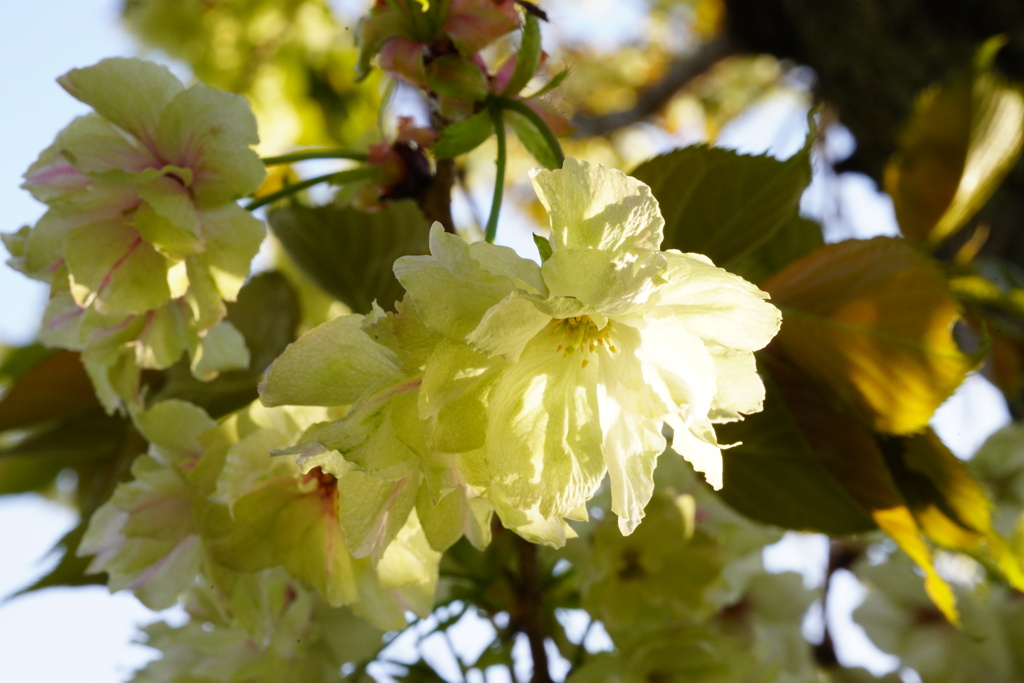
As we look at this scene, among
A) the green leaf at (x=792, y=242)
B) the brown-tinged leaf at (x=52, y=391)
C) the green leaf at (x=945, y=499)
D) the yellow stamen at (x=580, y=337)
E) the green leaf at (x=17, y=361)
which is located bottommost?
the green leaf at (x=17, y=361)

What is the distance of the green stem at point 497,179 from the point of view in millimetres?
411

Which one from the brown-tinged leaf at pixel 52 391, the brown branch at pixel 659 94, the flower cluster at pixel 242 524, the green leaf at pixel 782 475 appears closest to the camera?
the flower cluster at pixel 242 524

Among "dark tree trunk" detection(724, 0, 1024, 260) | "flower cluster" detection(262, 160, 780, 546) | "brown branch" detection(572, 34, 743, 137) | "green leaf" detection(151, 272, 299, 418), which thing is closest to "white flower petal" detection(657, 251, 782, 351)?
"flower cluster" detection(262, 160, 780, 546)

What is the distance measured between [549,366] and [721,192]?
0.21 m

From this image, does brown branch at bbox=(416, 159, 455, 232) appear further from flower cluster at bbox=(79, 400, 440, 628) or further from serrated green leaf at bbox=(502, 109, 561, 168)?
flower cluster at bbox=(79, 400, 440, 628)

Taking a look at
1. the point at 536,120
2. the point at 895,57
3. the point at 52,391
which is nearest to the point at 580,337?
the point at 536,120

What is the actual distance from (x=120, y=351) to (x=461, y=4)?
0.89ft

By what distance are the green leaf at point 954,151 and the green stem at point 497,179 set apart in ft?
1.70

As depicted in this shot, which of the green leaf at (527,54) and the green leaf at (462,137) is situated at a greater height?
the green leaf at (527,54)

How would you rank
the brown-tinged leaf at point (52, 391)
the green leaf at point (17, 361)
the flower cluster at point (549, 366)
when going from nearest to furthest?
the flower cluster at point (549, 366)
the brown-tinged leaf at point (52, 391)
the green leaf at point (17, 361)

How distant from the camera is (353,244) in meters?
0.59

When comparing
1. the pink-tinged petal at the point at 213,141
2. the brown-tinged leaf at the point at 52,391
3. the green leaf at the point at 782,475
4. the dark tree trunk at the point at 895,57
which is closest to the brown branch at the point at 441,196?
the pink-tinged petal at the point at 213,141

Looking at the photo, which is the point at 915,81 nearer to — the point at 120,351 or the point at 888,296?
the point at 888,296

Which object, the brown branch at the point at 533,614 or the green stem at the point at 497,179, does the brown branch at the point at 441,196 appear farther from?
the brown branch at the point at 533,614
